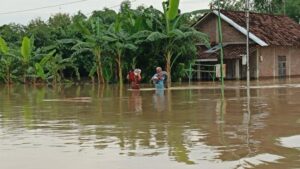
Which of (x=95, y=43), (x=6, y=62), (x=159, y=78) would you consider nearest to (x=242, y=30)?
(x=95, y=43)

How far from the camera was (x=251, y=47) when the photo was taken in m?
41.1

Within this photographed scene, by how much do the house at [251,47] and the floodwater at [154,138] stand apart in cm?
2488

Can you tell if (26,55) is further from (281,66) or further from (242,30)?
(281,66)

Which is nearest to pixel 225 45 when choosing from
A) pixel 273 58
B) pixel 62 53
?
pixel 273 58

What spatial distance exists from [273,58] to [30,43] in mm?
17449

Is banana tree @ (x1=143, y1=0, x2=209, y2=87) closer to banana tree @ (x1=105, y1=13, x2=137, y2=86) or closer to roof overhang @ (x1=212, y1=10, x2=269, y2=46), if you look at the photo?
banana tree @ (x1=105, y1=13, x2=137, y2=86)

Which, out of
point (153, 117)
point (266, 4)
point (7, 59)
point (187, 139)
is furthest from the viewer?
point (266, 4)

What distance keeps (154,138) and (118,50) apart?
25422mm

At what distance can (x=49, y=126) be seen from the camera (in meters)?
12.4

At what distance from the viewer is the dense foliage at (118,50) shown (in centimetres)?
3381

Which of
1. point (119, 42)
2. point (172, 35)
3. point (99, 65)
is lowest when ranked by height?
point (99, 65)

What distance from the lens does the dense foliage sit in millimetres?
33812

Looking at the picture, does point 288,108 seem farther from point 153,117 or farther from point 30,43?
point 30,43

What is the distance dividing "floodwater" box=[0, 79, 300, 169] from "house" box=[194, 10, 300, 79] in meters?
24.9
